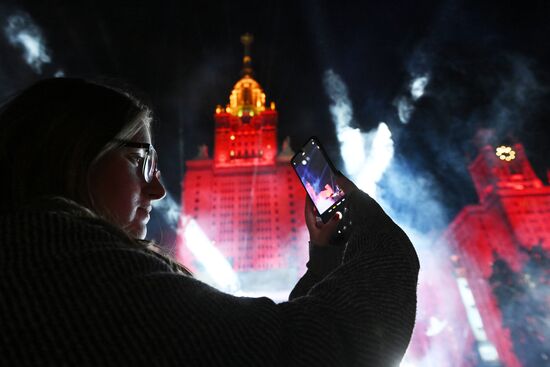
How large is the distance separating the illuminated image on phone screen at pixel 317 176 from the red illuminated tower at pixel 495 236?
33299 mm

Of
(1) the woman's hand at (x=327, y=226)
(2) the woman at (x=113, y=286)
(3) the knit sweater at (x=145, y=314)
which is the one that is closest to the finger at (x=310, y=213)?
(1) the woman's hand at (x=327, y=226)

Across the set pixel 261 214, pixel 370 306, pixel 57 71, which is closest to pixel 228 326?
pixel 370 306

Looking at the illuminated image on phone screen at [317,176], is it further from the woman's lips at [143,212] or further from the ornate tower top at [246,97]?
the ornate tower top at [246,97]

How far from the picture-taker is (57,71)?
14.6 metres

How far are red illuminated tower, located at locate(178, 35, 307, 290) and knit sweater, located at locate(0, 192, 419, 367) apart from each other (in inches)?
1330

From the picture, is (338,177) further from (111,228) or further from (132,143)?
(111,228)

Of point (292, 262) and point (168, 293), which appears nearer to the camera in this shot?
point (168, 293)

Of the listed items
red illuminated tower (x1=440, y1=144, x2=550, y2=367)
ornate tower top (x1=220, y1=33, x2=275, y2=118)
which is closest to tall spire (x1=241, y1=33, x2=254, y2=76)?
ornate tower top (x1=220, y1=33, x2=275, y2=118)

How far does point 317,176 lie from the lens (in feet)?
6.95

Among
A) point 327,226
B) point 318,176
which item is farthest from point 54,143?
point 318,176

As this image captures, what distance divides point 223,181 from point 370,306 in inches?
1630

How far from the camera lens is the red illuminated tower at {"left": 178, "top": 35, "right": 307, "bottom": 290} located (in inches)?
1464

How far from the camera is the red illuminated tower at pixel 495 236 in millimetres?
30156

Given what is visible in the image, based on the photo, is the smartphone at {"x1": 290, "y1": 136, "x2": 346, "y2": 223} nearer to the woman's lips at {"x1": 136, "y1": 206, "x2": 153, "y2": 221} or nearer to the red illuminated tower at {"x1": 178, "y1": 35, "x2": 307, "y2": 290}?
the woman's lips at {"x1": 136, "y1": 206, "x2": 153, "y2": 221}
